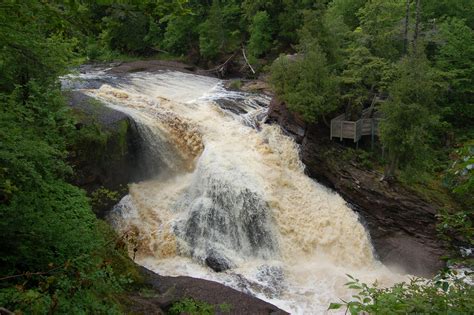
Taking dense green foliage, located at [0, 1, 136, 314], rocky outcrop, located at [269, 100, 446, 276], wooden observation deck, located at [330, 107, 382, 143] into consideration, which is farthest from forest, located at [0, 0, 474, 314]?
wooden observation deck, located at [330, 107, 382, 143]

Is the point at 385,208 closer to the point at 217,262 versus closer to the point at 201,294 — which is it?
the point at 217,262

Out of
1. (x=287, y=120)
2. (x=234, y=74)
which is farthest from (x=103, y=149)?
(x=234, y=74)

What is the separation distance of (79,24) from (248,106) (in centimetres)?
1670

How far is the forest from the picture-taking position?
12.9 ft

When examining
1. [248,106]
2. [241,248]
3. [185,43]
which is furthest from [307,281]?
[185,43]

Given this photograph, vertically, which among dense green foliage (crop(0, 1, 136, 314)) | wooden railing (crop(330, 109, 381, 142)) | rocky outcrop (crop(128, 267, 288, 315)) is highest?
dense green foliage (crop(0, 1, 136, 314))

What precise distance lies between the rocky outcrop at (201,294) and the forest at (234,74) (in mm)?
811

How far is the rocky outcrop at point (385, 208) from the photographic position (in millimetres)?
14180

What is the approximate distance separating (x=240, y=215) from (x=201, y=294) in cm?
412

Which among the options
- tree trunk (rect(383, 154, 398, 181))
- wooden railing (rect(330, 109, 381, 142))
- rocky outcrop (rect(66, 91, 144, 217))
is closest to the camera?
rocky outcrop (rect(66, 91, 144, 217))

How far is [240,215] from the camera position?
46.7 feet

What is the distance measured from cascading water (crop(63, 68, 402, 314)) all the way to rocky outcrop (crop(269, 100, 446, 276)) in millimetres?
485

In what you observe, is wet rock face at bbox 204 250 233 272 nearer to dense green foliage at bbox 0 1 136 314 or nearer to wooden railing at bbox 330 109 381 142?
dense green foliage at bbox 0 1 136 314

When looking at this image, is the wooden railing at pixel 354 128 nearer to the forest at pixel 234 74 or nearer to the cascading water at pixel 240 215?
the forest at pixel 234 74
